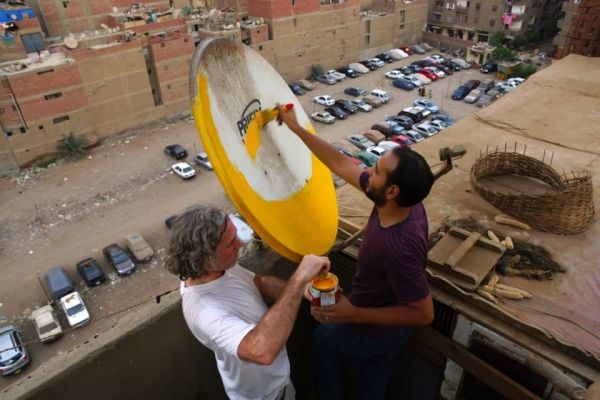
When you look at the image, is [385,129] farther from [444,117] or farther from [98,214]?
[98,214]

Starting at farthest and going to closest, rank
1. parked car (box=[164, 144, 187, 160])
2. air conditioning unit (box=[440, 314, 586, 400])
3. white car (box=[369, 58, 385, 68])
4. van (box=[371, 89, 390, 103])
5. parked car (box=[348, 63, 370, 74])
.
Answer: white car (box=[369, 58, 385, 68]), parked car (box=[348, 63, 370, 74]), van (box=[371, 89, 390, 103]), parked car (box=[164, 144, 187, 160]), air conditioning unit (box=[440, 314, 586, 400])

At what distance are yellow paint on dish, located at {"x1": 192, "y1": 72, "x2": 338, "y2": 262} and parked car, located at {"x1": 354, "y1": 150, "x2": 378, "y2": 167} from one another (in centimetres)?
1836

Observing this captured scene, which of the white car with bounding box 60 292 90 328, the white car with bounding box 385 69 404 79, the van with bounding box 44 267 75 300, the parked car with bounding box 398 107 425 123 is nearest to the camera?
the white car with bounding box 60 292 90 328

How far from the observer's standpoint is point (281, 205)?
3262 millimetres

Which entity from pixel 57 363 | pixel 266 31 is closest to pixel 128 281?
pixel 57 363

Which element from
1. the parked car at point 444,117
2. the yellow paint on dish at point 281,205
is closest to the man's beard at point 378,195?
the yellow paint on dish at point 281,205

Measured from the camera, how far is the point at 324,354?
342cm

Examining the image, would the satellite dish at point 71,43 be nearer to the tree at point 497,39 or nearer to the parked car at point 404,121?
the parked car at point 404,121

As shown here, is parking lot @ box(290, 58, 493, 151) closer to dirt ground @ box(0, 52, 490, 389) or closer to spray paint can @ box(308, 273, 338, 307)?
dirt ground @ box(0, 52, 490, 389)

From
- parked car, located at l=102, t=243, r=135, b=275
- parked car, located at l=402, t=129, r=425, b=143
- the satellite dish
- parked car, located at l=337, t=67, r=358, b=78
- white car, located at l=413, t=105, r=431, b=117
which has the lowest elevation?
parked car, located at l=102, t=243, r=135, b=275

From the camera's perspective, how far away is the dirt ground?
15211 millimetres

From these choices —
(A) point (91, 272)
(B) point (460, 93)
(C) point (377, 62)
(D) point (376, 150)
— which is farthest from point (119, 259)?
(C) point (377, 62)

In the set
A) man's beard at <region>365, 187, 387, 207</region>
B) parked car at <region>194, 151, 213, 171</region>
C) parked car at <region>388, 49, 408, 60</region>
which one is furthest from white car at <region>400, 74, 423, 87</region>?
man's beard at <region>365, 187, 387, 207</region>

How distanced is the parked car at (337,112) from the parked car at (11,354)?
21.3 metres
